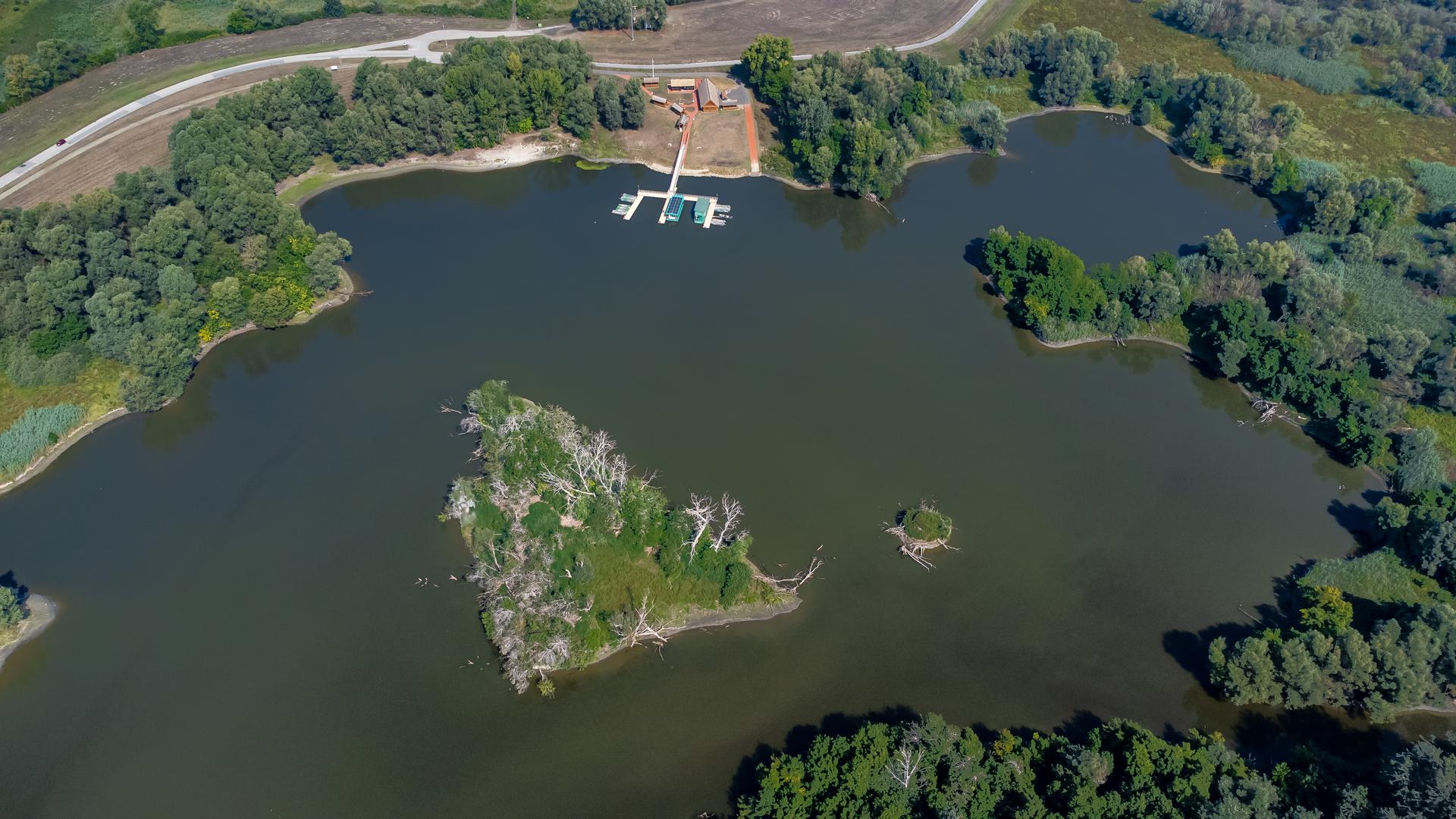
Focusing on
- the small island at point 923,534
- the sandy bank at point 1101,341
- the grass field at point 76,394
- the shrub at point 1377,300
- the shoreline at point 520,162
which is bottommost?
the small island at point 923,534

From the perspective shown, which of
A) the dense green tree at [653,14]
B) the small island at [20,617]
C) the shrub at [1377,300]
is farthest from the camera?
the dense green tree at [653,14]

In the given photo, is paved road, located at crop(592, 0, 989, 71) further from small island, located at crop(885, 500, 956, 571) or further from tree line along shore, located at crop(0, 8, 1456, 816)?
small island, located at crop(885, 500, 956, 571)

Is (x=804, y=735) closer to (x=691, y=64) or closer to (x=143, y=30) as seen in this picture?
(x=691, y=64)

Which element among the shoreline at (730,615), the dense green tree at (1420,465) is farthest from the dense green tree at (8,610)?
the dense green tree at (1420,465)

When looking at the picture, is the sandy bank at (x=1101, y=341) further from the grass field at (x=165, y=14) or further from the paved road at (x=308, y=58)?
the grass field at (x=165, y=14)

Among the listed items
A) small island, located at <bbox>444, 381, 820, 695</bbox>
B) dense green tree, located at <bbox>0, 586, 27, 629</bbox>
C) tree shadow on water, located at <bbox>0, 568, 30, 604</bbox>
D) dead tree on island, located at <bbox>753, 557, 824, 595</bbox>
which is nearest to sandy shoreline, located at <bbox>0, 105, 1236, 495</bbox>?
small island, located at <bbox>444, 381, 820, 695</bbox>

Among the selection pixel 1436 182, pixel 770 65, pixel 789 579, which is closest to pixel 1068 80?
pixel 770 65
